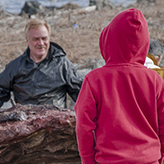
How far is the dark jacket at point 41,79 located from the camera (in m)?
3.08

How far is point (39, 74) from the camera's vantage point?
3.08m

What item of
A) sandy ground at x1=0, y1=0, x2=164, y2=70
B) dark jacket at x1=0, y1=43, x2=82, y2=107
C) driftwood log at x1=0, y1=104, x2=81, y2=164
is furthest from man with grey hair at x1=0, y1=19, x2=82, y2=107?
sandy ground at x1=0, y1=0, x2=164, y2=70

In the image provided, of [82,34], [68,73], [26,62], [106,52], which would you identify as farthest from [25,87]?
[82,34]

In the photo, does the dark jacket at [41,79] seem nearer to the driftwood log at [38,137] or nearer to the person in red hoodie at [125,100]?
the driftwood log at [38,137]

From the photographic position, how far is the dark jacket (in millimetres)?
3078

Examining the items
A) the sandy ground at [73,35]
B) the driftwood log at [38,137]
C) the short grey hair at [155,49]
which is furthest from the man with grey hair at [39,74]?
the sandy ground at [73,35]

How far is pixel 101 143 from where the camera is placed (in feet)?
4.50

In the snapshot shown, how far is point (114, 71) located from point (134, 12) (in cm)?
32

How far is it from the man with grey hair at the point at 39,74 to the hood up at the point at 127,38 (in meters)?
1.77

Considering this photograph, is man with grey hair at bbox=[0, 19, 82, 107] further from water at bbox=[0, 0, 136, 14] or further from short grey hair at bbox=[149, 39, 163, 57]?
water at bbox=[0, 0, 136, 14]

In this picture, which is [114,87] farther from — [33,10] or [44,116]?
[33,10]

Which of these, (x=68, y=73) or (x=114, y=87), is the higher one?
(x=114, y=87)

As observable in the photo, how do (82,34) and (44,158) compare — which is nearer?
(44,158)

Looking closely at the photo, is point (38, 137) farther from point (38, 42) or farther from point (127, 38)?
point (38, 42)
